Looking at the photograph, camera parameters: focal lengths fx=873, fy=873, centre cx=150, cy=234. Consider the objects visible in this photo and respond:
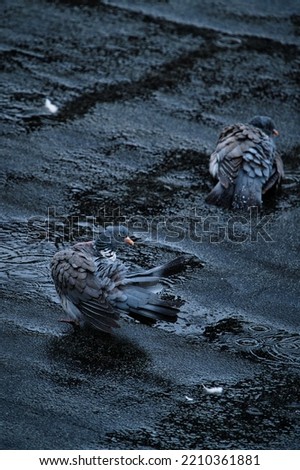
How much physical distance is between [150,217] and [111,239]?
3.95 ft

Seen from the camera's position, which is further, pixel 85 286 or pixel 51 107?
pixel 51 107

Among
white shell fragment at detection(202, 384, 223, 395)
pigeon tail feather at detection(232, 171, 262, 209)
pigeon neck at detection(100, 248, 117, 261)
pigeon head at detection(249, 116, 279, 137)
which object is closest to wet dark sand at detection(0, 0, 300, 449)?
white shell fragment at detection(202, 384, 223, 395)

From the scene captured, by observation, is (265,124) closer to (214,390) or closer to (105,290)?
(105,290)

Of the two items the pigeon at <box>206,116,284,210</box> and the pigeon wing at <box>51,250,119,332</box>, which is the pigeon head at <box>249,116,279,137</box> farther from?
the pigeon wing at <box>51,250,119,332</box>

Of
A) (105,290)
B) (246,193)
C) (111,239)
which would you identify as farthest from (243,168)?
(105,290)

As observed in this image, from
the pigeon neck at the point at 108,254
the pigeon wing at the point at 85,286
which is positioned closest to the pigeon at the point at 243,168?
the pigeon neck at the point at 108,254

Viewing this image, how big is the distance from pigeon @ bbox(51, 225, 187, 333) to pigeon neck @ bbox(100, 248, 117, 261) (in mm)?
60

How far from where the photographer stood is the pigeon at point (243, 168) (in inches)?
308

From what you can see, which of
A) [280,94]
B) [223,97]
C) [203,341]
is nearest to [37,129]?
[223,97]

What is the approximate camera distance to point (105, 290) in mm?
5922

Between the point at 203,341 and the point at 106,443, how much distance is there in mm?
1252

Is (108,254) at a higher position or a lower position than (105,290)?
higher

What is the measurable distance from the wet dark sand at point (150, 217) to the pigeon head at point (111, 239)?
53 cm

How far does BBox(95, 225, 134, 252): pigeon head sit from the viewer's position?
6.32m
